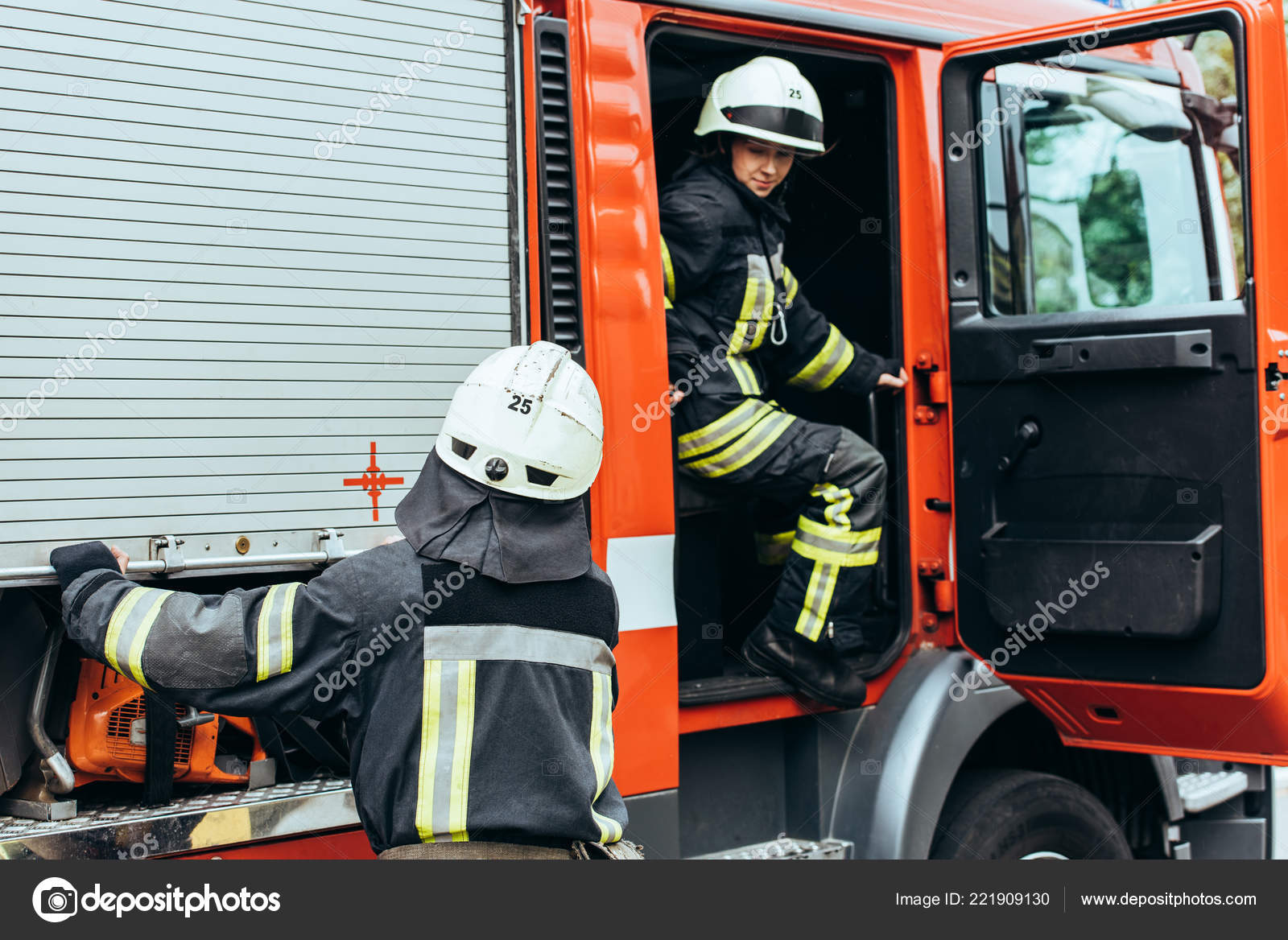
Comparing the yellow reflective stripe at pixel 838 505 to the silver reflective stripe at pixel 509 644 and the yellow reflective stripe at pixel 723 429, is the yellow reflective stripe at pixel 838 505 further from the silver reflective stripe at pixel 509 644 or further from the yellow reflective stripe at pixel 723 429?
the silver reflective stripe at pixel 509 644

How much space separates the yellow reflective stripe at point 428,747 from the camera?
7.32 ft

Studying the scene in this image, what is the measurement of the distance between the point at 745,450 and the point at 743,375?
0.71ft

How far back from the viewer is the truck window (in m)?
3.65

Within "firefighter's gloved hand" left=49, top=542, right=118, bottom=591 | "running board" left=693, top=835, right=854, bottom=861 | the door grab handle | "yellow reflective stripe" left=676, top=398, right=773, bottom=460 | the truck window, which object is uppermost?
the truck window

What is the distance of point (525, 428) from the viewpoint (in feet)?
7.50

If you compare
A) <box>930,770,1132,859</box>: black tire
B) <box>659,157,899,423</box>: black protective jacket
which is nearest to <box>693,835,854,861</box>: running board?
<box>930,770,1132,859</box>: black tire

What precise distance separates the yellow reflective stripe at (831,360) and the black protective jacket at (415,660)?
1664 millimetres

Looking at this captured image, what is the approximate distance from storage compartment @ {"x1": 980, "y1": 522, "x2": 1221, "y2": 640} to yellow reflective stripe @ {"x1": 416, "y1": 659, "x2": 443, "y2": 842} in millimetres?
1786

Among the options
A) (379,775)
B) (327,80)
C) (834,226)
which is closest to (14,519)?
(379,775)

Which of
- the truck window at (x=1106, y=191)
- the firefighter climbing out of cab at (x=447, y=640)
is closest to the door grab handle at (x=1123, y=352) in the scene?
the truck window at (x=1106, y=191)

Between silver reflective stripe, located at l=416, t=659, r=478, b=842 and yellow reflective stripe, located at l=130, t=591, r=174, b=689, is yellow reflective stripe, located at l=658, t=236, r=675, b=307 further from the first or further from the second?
yellow reflective stripe, located at l=130, t=591, r=174, b=689

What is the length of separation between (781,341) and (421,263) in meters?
1.25

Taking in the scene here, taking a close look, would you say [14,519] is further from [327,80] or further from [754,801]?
[754,801]

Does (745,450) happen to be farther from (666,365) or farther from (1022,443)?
(1022,443)
